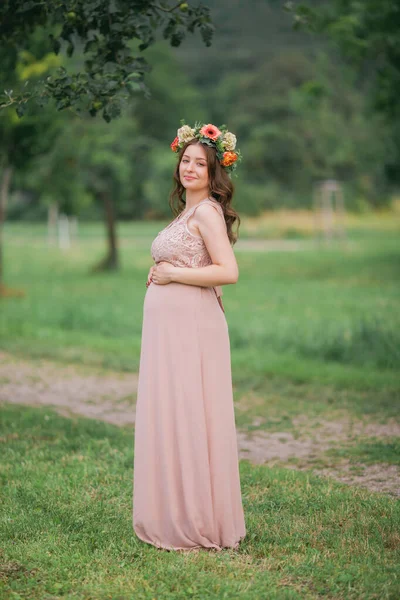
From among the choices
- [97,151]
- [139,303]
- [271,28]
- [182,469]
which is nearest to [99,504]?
[182,469]

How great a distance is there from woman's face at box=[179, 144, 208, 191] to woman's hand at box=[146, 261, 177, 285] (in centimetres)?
48

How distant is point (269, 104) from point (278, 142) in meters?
3.25

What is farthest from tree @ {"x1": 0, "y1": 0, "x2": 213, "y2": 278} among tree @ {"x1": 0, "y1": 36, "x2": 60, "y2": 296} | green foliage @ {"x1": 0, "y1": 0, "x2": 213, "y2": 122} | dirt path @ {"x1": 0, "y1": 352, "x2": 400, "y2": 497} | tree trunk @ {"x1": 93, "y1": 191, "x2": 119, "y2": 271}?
tree trunk @ {"x1": 93, "y1": 191, "x2": 119, "y2": 271}

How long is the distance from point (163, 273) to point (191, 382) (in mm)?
639

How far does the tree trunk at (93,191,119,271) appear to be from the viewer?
27.7 meters

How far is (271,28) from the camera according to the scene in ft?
224

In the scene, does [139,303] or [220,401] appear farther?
[139,303]

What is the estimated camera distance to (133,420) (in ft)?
29.3

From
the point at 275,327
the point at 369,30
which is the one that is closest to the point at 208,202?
the point at 275,327

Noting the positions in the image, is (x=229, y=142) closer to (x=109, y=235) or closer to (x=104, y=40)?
(x=104, y=40)

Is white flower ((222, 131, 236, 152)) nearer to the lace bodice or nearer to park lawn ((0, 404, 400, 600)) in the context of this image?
the lace bodice

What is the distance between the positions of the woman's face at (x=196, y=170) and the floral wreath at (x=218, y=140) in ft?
0.21

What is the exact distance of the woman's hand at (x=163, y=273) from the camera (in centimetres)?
496

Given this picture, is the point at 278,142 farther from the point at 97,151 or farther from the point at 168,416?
the point at 168,416
